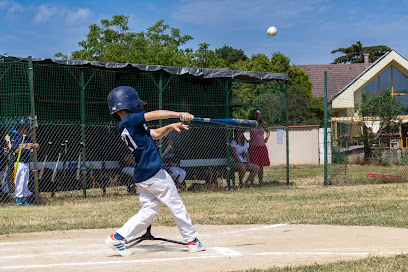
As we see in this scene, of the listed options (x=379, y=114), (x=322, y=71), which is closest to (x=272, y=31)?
(x=379, y=114)

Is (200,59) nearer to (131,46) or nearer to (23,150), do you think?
(131,46)

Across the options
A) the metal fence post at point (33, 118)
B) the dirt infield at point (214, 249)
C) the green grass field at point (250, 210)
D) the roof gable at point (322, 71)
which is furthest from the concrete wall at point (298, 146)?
the dirt infield at point (214, 249)

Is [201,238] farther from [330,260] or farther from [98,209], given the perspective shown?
[98,209]

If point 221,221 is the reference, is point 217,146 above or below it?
above

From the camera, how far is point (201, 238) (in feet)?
24.6

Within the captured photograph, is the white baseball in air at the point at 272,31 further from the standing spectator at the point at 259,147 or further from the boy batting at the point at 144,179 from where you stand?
the boy batting at the point at 144,179

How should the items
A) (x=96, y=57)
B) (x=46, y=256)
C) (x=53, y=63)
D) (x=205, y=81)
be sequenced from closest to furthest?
(x=46, y=256) → (x=53, y=63) → (x=205, y=81) → (x=96, y=57)

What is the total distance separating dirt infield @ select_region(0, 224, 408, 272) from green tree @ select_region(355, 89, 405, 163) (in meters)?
12.5

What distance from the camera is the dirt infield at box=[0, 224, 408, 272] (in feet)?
18.9

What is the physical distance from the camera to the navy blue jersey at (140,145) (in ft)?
20.9

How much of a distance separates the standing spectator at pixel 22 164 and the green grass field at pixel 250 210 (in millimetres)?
384

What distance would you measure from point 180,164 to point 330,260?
9.81 meters

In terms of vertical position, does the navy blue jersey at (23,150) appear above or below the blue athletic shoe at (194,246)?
above

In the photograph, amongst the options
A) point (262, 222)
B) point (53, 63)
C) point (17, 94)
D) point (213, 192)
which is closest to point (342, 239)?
point (262, 222)
